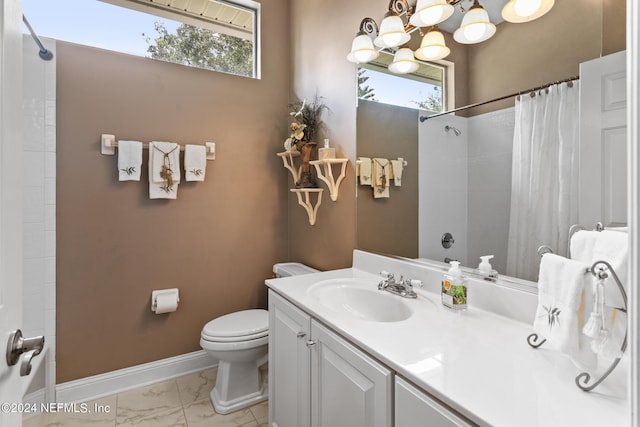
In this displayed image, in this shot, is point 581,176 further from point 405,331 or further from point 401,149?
point 401,149

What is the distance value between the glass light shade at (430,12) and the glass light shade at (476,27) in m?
0.10

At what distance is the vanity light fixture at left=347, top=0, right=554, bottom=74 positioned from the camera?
3.93 feet

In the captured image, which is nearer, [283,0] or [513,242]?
[513,242]

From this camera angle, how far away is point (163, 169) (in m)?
2.16

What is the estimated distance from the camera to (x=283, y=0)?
270 cm

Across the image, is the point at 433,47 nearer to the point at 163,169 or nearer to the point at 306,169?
the point at 306,169

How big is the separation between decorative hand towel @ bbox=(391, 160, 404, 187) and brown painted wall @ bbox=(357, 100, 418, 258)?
0.02m

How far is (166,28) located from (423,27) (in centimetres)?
183

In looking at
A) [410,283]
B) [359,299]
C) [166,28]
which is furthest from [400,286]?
[166,28]

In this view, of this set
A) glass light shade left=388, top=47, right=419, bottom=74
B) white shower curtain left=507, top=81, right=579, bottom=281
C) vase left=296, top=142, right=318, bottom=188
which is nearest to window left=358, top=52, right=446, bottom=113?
glass light shade left=388, top=47, right=419, bottom=74

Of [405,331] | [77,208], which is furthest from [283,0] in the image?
[405,331]

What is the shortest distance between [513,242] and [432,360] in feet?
2.05

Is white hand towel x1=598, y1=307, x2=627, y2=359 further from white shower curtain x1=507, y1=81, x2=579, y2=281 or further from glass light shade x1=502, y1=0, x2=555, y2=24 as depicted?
glass light shade x1=502, y1=0, x2=555, y2=24

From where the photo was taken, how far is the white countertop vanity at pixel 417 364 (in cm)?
68
